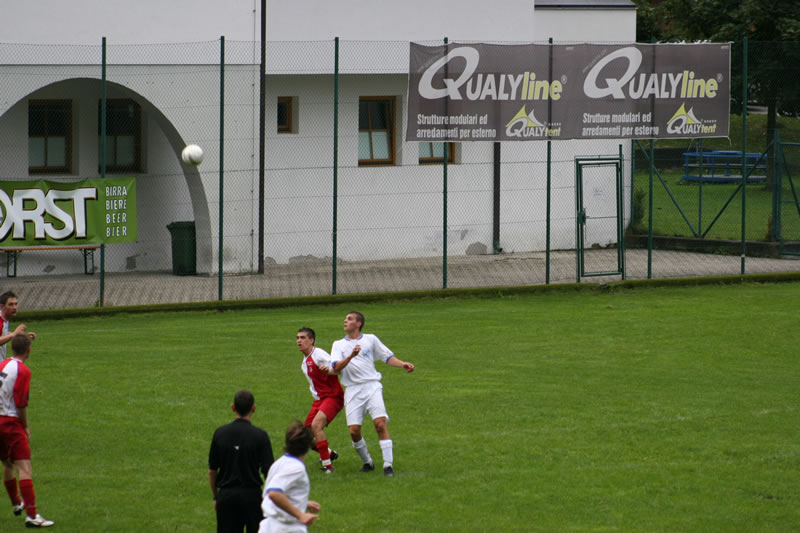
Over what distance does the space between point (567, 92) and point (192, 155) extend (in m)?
6.95

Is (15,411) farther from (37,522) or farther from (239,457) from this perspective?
(239,457)

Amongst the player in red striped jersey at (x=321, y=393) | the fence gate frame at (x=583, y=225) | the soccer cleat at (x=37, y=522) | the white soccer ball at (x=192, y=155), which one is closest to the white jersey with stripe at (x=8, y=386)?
the soccer cleat at (x=37, y=522)

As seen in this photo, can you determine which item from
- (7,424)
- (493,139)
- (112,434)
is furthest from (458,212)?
(7,424)

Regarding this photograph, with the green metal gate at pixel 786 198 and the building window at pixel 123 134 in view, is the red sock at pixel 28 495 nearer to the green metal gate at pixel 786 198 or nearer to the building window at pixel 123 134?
the building window at pixel 123 134

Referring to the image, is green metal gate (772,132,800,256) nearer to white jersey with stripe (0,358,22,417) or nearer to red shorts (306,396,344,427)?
red shorts (306,396,344,427)

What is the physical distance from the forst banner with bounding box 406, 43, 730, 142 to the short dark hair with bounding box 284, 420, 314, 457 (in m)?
13.8

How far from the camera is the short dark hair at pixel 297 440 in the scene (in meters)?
8.03

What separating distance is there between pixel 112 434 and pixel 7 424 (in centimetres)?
266

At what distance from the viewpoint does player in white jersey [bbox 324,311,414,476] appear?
1157 cm

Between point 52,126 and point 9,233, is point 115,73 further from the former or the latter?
point 9,233

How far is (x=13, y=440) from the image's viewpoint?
10195 millimetres

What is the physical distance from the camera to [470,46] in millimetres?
21859

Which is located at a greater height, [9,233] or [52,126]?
[52,126]

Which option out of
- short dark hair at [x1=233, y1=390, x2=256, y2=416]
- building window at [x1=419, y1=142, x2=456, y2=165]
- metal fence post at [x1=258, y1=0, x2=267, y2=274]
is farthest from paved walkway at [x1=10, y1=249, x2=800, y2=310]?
short dark hair at [x1=233, y1=390, x2=256, y2=416]
